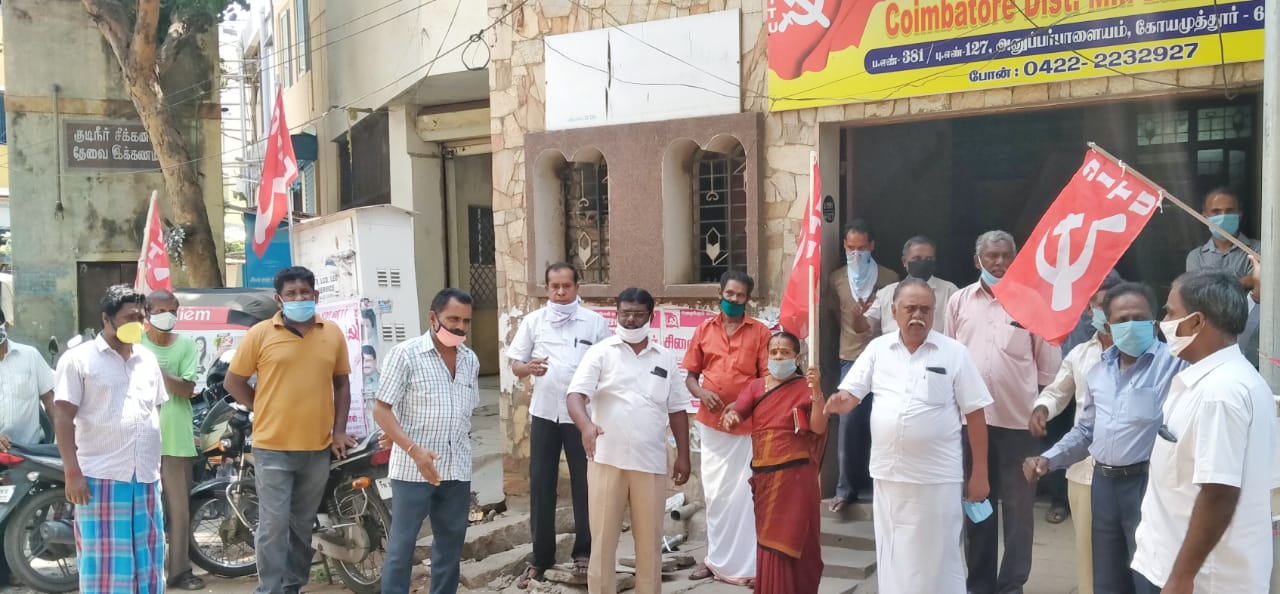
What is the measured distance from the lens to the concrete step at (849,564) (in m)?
6.39

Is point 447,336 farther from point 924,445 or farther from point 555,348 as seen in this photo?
point 924,445

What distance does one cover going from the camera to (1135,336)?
4414mm

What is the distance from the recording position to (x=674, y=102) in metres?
7.85

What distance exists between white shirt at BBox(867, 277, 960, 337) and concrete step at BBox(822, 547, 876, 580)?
1.42 metres

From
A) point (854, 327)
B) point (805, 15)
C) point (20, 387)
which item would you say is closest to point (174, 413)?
point (20, 387)

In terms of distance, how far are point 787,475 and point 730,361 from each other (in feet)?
3.54

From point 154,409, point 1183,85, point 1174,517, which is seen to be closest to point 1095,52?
point 1183,85

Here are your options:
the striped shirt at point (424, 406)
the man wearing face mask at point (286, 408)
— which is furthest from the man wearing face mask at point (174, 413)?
the striped shirt at point (424, 406)

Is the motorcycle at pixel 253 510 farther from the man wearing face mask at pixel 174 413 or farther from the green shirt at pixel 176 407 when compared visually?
the green shirt at pixel 176 407

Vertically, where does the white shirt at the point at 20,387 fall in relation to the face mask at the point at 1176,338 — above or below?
below

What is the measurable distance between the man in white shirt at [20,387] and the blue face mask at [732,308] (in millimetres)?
4368

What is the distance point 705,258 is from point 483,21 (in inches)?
200

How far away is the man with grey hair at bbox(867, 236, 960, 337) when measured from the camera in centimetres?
651

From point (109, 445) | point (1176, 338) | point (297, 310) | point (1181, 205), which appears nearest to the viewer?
point (1176, 338)
